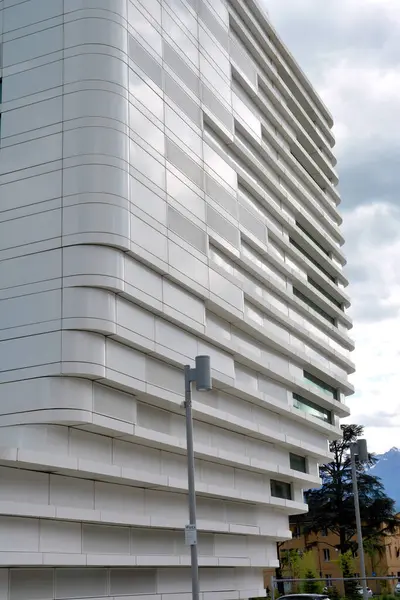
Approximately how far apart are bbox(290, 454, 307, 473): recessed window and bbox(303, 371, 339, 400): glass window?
4000mm

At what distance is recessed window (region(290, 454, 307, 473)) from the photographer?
129 ft

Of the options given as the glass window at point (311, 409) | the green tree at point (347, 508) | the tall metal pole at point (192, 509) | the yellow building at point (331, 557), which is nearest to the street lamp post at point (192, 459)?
the tall metal pole at point (192, 509)

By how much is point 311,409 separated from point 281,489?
5.39 m

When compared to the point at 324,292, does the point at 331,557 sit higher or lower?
lower

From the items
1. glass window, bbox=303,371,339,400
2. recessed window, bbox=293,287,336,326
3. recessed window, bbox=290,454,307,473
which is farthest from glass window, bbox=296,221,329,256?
recessed window, bbox=290,454,307,473

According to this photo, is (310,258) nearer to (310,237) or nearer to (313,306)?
(310,237)

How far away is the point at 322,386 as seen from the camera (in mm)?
44531

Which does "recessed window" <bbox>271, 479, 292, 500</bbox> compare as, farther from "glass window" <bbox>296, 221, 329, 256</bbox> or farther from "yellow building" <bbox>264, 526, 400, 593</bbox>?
"yellow building" <bbox>264, 526, 400, 593</bbox>

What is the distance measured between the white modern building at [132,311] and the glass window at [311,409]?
181cm

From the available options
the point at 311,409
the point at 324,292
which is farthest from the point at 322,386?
the point at 324,292

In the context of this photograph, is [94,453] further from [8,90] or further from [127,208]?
[8,90]

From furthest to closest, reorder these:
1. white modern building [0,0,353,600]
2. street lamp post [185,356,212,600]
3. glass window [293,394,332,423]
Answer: glass window [293,394,332,423] < white modern building [0,0,353,600] < street lamp post [185,356,212,600]

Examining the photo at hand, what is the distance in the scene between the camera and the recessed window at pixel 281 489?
121 feet

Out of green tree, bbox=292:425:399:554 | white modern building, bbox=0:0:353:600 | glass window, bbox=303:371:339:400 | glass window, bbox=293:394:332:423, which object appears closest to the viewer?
white modern building, bbox=0:0:353:600
